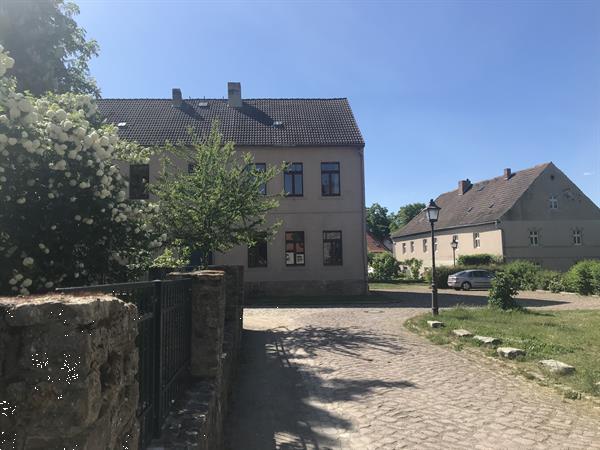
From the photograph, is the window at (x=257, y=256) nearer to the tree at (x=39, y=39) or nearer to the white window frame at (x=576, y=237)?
the tree at (x=39, y=39)

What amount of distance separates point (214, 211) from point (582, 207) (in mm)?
37981

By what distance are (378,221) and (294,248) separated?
222ft

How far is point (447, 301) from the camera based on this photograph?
2302cm

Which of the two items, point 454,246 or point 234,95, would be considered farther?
point 454,246

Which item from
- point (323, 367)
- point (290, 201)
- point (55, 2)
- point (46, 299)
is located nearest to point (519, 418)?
point (323, 367)

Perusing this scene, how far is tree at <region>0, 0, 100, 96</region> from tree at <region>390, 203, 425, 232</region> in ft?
→ 247

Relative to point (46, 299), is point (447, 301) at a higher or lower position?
lower

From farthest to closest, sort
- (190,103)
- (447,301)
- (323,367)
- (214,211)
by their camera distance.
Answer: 1. (190,103)
2. (447,301)
3. (214,211)
4. (323,367)

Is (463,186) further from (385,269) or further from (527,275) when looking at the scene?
(527,275)

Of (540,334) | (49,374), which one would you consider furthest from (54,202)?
(540,334)

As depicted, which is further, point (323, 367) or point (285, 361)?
point (285, 361)

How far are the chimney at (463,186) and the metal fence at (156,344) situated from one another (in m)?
51.7

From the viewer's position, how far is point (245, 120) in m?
27.5

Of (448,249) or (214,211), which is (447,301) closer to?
(214,211)
